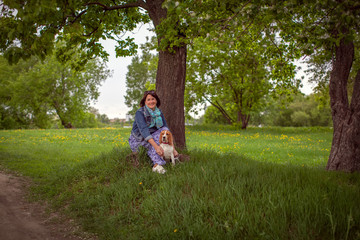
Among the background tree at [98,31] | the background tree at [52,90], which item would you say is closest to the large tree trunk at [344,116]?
the background tree at [98,31]

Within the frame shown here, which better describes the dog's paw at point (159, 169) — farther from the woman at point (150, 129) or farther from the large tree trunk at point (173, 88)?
the large tree trunk at point (173, 88)

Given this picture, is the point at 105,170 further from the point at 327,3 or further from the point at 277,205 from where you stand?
the point at 327,3

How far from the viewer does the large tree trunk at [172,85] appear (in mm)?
6754

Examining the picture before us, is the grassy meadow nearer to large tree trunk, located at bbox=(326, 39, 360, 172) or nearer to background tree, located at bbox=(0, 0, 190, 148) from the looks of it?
large tree trunk, located at bbox=(326, 39, 360, 172)

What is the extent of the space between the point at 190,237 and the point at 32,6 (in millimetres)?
4085

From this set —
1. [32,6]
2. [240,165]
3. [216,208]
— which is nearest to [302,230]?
[216,208]

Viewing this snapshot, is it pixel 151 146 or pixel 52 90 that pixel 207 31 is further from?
pixel 52 90

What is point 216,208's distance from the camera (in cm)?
346

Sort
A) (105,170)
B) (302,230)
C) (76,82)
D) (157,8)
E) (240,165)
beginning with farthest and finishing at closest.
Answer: (76,82)
(157,8)
(105,170)
(240,165)
(302,230)

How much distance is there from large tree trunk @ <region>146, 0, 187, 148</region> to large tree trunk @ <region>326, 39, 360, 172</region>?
3.90 m

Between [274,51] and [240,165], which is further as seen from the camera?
[274,51]

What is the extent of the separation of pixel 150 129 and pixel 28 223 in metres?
2.87

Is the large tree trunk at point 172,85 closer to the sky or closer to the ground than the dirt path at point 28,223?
closer to the sky

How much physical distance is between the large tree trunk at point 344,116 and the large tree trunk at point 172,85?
3903 millimetres
